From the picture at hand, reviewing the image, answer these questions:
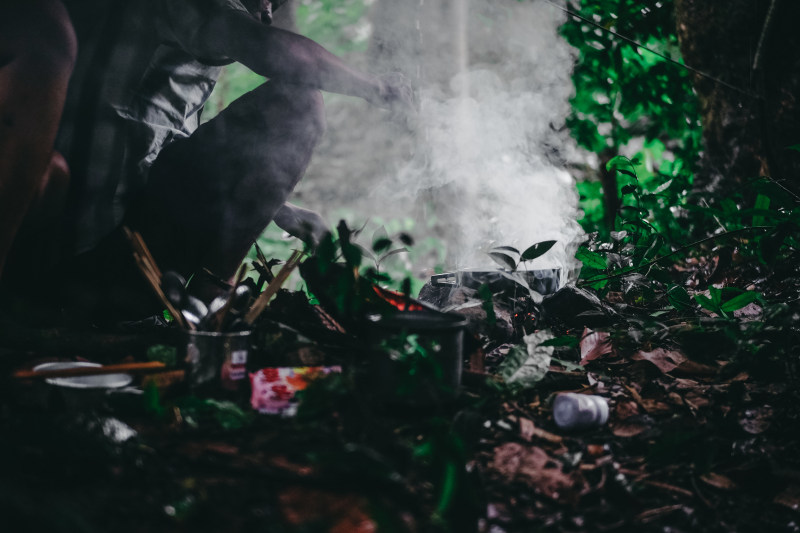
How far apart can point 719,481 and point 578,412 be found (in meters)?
0.40

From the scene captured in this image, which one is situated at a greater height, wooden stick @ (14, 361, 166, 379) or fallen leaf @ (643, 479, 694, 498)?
wooden stick @ (14, 361, 166, 379)

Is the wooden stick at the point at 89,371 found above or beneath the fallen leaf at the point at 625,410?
above

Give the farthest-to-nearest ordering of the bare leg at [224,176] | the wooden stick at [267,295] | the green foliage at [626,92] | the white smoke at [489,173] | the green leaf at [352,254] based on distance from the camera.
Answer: the green foliage at [626,92], the white smoke at [489,173], the bare leg at [224,176], the wooden stick at [267,295], the green leaf at [352,254]

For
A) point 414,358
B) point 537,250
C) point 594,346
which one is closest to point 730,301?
point 594,346

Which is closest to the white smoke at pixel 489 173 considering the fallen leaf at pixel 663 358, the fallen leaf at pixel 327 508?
the fallen leaf at pixel 663 358

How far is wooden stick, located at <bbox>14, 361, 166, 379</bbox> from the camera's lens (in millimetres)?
1532

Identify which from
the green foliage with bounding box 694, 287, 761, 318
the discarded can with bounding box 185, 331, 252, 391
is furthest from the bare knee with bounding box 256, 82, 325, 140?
the green foliage with bounding box 694, 287, 761, 318

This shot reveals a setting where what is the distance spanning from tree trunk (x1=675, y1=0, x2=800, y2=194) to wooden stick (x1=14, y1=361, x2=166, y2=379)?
358 centimetres

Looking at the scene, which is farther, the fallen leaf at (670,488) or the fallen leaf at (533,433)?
the fallen leaf at (533,433)

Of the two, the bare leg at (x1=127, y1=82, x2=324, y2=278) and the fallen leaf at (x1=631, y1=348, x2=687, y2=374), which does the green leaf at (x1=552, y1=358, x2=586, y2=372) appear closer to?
the fallen leaf at (x1=631, y1=348, x2=687, y2=374)

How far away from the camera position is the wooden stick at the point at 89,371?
5.03ft

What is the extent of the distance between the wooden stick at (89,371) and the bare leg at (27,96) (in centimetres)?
81

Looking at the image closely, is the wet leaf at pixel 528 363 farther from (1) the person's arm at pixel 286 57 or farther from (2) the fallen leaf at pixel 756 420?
(1) the person's arm at pixel 286 57

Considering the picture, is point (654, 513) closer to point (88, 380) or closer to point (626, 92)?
point (88, 380)
